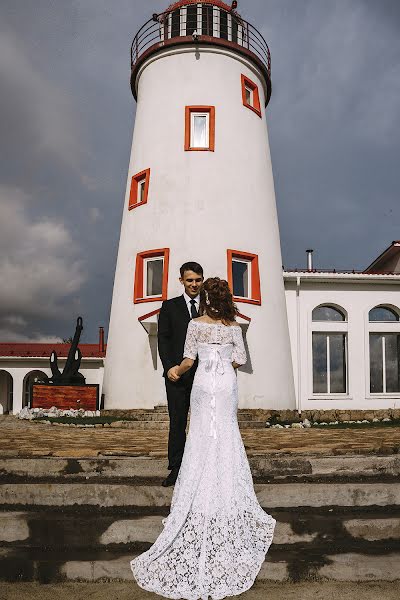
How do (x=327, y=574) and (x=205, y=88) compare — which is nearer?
(x=327, y=574)

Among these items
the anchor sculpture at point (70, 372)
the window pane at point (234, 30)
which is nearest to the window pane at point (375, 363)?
the anchor sculpture at point (70, 372)

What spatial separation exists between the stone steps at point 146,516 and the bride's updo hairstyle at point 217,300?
1510 mm

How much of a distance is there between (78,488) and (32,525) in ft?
1.55

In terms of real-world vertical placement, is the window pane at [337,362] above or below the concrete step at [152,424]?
above

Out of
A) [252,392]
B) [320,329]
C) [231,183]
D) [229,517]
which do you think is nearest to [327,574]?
[229,517]

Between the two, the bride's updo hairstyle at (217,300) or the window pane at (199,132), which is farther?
the window pane at (199,132)

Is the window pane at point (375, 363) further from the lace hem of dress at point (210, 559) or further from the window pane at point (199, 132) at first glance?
the lace hem of dress at point (210, 559)

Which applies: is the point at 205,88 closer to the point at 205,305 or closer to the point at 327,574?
the point at 205,305

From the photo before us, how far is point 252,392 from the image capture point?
1585 centimetres

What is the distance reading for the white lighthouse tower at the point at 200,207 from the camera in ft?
52.7

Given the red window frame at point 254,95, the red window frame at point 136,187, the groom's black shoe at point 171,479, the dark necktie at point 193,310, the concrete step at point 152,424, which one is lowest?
the groom's black shoe at point 171,479

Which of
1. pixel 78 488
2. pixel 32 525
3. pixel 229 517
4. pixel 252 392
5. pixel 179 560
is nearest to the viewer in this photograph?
pixel 179 560

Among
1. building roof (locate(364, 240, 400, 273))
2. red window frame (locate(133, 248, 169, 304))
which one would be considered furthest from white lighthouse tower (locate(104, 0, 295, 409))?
building roof (locate(364, 240, 400, 273))

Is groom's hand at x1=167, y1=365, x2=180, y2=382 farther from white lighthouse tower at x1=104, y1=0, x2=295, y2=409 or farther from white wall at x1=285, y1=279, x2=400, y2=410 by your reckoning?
white wall at x1=285, y1=279, x2=400, y2=410
